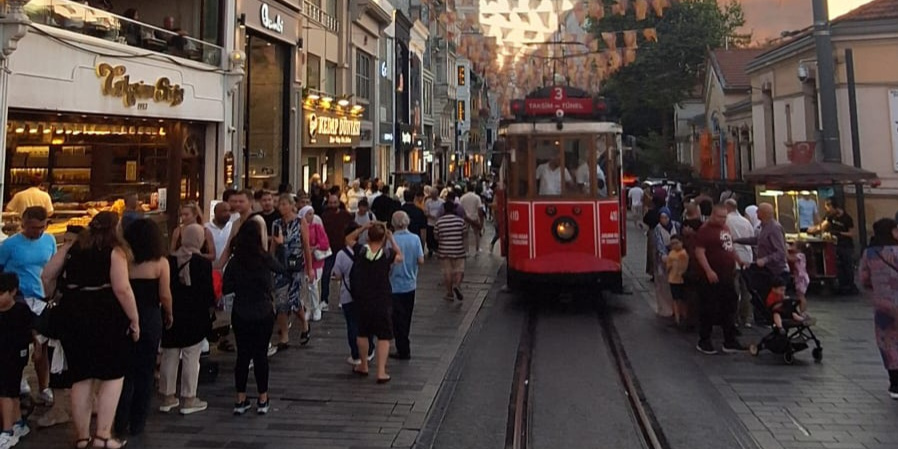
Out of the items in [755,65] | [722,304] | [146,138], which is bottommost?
[722,304]

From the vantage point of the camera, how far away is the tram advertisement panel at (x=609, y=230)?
36.2 feet

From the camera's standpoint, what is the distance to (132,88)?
44.4 feet

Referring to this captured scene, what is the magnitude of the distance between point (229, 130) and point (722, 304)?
1318 centimetres

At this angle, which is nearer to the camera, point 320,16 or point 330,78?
point 320,16

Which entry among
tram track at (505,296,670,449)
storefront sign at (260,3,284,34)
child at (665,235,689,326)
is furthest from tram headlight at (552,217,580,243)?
storefront sign at (260,3,284,34)

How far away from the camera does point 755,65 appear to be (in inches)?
925

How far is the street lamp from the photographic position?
9961 millimetres

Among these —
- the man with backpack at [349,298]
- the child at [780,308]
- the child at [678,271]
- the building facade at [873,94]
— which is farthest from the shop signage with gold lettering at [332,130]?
the child at [780,308]

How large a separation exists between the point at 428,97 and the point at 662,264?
39.5 m

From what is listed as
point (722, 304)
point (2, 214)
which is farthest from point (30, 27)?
point (722, 304)

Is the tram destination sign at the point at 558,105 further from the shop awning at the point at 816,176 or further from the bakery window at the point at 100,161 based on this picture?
the bakery window at the point at 100,161

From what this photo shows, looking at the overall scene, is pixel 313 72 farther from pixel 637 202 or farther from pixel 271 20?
pixel 637 202

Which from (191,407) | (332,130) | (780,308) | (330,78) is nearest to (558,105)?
(780,308)

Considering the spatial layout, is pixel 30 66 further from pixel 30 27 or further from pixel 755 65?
pixel 755 65
